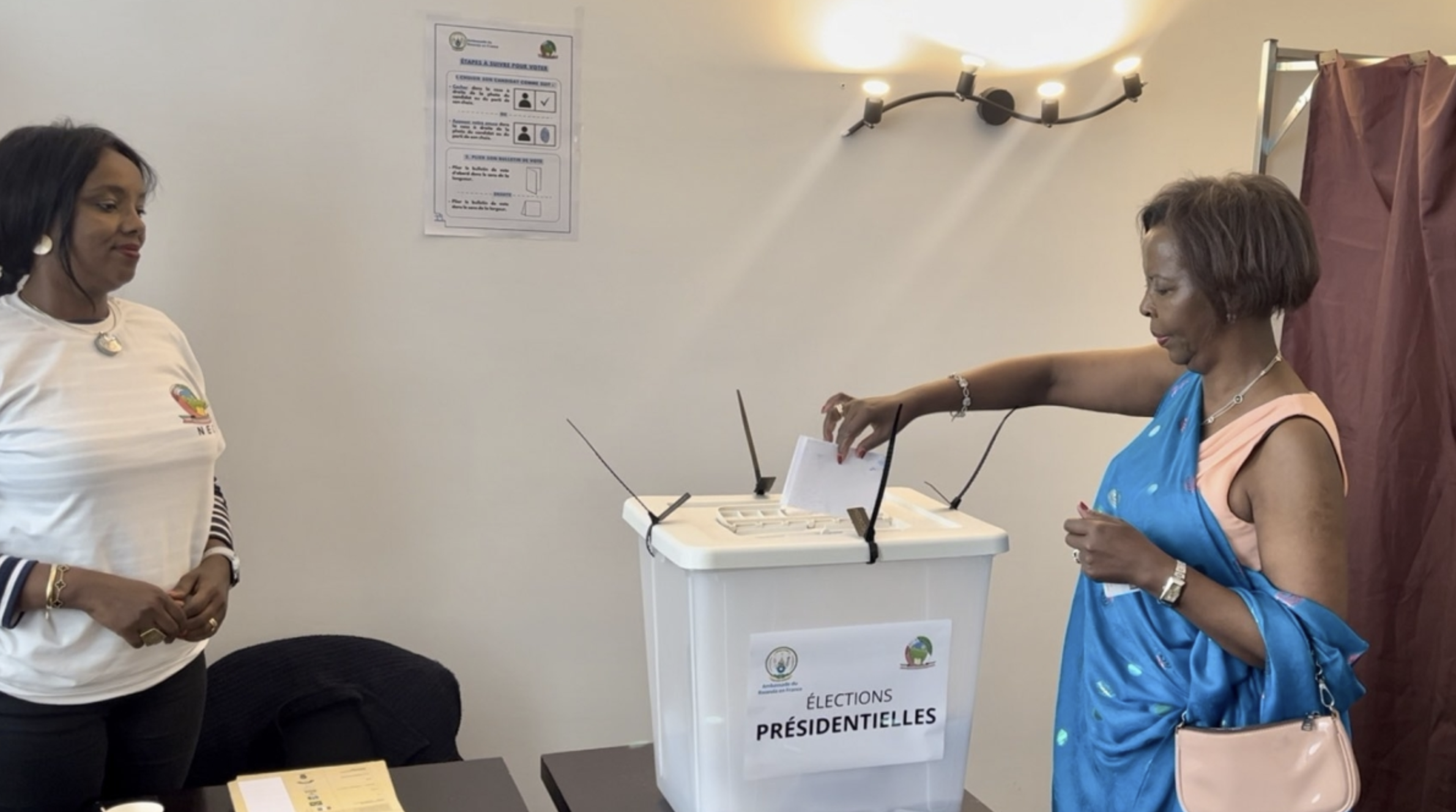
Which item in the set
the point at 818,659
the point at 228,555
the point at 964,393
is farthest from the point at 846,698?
the point at 228,555

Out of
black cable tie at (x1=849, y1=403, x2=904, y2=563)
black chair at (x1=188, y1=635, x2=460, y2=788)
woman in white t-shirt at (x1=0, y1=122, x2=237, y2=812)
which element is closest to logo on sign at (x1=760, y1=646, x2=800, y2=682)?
black cable tie at (x1=849, y1=403, x2=904, y2=563)

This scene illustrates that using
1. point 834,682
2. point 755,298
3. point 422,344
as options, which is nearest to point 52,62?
point 422,344

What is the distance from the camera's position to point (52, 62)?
1.71 metres

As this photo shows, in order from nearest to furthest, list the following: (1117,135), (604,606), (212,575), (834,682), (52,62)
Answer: (834,682)
(212,575)
(52,62)
(604,606)
(1117,135)

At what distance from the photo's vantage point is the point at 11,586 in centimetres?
131

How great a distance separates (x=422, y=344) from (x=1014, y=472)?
1233mm

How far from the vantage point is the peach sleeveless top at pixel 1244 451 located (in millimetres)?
1267

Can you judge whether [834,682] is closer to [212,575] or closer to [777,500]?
[777,500]

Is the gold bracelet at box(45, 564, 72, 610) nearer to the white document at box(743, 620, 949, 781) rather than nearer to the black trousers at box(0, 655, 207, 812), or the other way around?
the black trousers at box(0, 655, 207, 812)

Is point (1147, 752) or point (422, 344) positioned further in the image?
point (422, 344)

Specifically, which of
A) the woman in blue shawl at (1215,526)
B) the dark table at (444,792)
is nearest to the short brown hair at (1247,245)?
the woman in blue shawl at (1215,526)

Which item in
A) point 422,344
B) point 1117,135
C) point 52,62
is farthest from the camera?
point 1117,135

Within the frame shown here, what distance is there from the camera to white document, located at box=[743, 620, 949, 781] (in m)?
1.26

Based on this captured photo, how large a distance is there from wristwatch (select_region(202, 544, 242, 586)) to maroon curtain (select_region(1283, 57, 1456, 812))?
1.98 meters
